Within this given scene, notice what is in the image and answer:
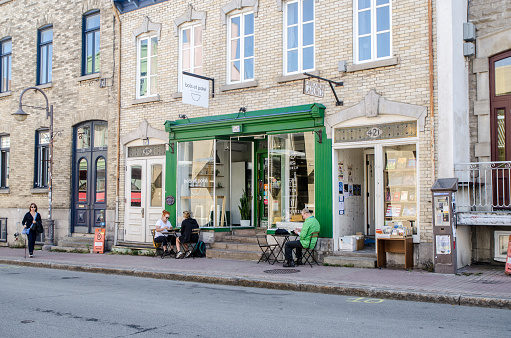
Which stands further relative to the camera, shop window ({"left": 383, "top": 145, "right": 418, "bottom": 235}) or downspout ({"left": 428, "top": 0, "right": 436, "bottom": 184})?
shop window ({"left": 383, "top": 145, "right": 418, "bottom": 235})

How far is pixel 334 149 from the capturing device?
517 inches

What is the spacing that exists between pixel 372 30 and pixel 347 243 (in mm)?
5026

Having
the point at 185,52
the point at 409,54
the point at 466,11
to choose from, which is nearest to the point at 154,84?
the point at 185,52

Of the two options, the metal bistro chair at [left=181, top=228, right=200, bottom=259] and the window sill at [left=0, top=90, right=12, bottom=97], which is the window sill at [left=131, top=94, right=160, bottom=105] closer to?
the metal bistro chair at [left=181, top=228, right=200, bottom=259]

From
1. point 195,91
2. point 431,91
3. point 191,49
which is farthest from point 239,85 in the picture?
point 431,91

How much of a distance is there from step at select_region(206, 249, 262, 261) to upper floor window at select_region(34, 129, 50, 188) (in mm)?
8656

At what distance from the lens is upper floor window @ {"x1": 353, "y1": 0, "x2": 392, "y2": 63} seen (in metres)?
12.5

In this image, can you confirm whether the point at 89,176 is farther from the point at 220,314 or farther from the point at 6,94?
the point at 220,314

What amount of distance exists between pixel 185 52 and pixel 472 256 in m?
9.79

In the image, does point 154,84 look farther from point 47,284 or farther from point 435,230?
point 435,230

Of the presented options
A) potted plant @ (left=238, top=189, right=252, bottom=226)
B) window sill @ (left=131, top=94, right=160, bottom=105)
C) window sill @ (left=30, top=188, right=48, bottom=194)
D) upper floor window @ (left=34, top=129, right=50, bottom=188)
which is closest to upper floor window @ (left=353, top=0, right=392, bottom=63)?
potted plant @ (left=238, top=189, right=252, bottom=226)

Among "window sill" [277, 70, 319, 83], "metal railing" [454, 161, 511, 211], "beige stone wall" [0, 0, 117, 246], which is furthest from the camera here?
"beige stone wall" [0, 0, 117, 246]

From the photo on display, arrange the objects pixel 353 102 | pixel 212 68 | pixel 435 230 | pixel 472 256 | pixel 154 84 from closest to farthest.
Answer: pixel 435 230 → pixel 472 256 → pixel 353 102 → pixel 212 68 → pixel 154 84

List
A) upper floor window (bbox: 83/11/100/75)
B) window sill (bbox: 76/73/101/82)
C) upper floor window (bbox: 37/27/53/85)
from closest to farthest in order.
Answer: window sill (bbox: 76/73/101/82), upper floor window (bbox: 83/11/100/75), upper floor window (bbox: 37/27/53/85)
